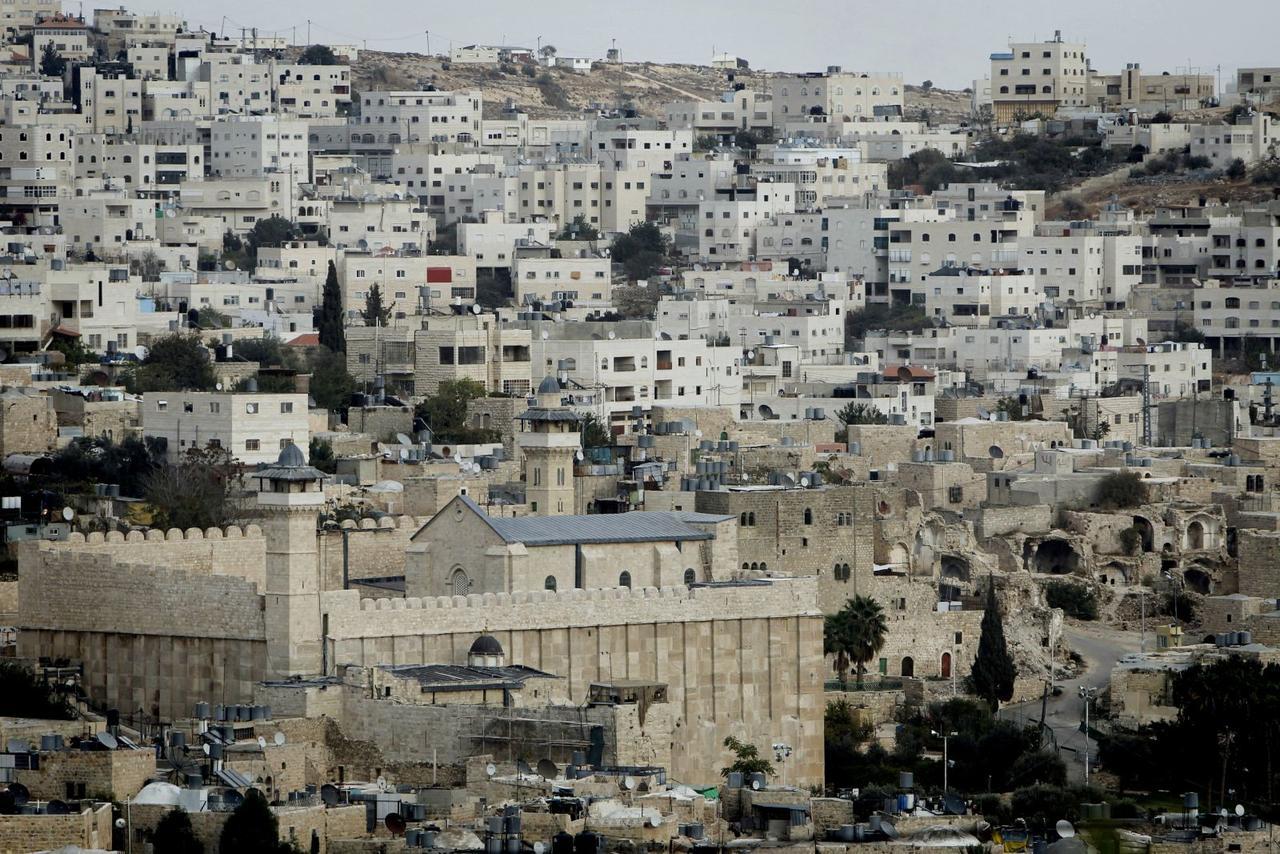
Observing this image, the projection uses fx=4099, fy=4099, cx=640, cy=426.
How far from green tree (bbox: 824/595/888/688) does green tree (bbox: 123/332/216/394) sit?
20022 mm

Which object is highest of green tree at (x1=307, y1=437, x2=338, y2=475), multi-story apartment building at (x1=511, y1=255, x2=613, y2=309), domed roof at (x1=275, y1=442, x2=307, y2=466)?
multi-story apartment building at (x1=511, y1=255, x2=613, y2=309)

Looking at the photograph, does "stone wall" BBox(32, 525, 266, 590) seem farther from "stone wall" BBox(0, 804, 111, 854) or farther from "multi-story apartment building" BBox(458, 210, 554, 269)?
"multi-story apartment building" BBox(458, 210, 554, 269)

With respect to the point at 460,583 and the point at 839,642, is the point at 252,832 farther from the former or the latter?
the point at 839,642

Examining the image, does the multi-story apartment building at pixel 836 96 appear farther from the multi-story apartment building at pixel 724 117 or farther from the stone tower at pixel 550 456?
the stone tower at pixel 550 456

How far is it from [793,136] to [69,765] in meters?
103

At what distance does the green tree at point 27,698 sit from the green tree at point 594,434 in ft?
79.3

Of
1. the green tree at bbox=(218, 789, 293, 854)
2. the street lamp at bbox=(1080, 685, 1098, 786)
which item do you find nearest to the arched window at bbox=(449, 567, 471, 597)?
the street lamp at bbox=(1080, 685, 1098, 786)

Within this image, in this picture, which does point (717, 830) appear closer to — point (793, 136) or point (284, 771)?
point (284, 771)

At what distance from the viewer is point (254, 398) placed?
76.4m

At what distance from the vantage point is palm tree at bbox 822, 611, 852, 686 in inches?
2539

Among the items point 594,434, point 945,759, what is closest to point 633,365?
point 594,434

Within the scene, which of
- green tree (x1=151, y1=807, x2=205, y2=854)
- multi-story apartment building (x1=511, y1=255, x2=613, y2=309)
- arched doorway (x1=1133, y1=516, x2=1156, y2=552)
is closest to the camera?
green tree (x1=151, y1=807, x2=205, y2=854)

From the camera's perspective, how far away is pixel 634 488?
6838 cm

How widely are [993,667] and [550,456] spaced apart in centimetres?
771
